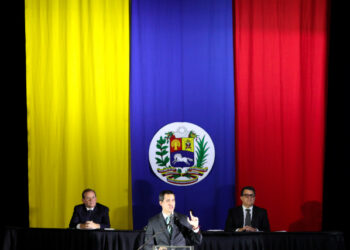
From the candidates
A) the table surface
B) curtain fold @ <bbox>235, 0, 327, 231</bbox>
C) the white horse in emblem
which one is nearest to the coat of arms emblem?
the white horse in emblem

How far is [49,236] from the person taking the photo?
4453mm

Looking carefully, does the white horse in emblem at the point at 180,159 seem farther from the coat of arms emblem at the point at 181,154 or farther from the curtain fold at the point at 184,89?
the curtain fold at the point at 184,89

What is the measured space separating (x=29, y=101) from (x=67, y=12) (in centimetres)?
121

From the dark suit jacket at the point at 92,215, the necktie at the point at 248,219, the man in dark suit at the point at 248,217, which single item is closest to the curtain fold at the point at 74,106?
the dark suit jacket at the point at 92,215

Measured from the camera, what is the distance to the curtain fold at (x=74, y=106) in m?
5.81

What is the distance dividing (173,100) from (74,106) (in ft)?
4.11

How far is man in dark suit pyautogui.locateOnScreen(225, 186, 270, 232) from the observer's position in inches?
201

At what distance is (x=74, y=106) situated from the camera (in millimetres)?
5828

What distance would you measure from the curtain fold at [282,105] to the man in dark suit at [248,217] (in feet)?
2.70

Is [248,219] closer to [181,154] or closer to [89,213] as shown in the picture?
[181,154]

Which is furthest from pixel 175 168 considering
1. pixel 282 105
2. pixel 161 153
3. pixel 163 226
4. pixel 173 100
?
pixel 163 226

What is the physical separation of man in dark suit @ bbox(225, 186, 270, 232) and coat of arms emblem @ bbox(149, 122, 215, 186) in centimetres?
90
